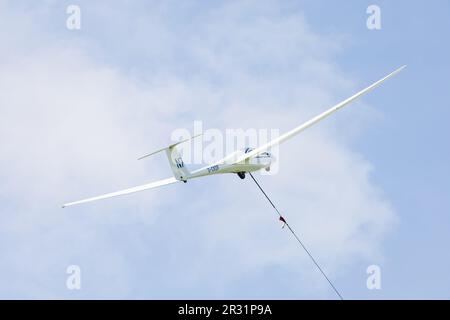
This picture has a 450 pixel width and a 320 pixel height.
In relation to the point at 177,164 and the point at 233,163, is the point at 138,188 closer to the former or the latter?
the point at 177,164

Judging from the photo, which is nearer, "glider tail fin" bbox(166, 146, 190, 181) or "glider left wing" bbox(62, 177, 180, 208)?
"glider tail fin" bbox(166, 146, 190, 181)

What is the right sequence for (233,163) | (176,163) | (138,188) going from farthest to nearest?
1. (138,188)
2. (233,163)
3. (176,163)

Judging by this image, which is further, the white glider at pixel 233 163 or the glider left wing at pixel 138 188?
the glider left wing at pixel 138 188

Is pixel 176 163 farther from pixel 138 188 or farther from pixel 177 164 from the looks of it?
pixel 138 188

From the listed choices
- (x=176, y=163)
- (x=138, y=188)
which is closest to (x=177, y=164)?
(x=176, y=163)

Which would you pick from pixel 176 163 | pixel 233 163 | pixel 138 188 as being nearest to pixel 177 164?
pixel 176 163

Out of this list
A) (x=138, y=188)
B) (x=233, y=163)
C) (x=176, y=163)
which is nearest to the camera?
(x=176, y=163)

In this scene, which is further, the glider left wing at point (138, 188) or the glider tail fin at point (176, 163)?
the glider left wing at point (138, 188)

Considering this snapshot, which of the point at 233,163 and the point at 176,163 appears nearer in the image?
the point at 176,163

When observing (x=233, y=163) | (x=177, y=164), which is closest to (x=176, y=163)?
(x=177, y=164)

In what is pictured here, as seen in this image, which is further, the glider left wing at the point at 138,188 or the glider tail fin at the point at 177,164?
the glider left wing at the point at 138,188
